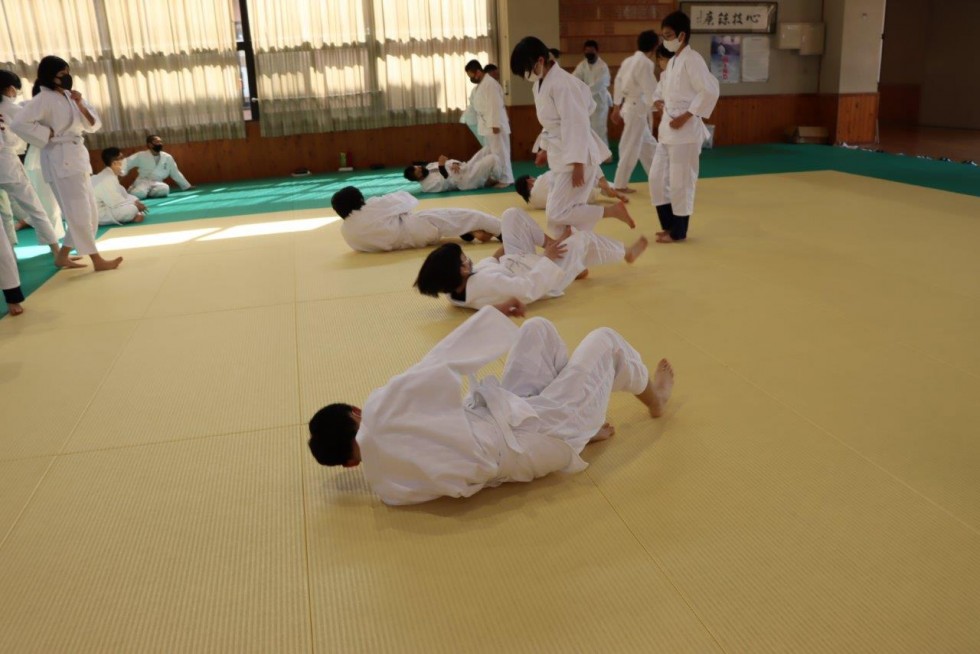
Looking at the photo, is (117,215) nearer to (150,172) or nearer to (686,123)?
(150,172)

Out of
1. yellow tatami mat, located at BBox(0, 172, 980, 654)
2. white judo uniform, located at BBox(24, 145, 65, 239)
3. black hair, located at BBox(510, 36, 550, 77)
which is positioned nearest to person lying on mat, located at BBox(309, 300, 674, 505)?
yellow tatami mat, located at BBox(0, 172, 980, 654)

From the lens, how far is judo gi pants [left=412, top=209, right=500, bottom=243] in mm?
5438

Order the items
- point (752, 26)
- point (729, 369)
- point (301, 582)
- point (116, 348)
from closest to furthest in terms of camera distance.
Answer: point (301, 582), point (729, 369), point (116, 348), point (752, 26)

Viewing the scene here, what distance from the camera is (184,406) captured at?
3.00 metres

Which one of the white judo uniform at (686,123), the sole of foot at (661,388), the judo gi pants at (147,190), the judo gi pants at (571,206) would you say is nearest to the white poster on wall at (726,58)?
the white judo uniform at (686,123)

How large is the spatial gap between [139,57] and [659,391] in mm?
8947

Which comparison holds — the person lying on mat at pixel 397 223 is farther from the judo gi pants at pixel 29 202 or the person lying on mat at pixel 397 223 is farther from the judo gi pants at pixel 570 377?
the judo gi pants at pixel 570 377

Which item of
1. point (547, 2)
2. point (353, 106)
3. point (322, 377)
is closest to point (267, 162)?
point (353, 106)

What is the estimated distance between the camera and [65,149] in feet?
16.1

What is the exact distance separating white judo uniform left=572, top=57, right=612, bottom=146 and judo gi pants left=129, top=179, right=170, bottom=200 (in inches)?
202

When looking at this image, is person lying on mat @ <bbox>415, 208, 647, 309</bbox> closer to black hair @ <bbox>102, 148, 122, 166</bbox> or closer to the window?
black hair @ <bbox>102, 148, 122, 166</bbox>

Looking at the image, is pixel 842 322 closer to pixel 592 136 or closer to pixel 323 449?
pixel 592 136

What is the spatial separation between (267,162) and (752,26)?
Result: 676 centimetres

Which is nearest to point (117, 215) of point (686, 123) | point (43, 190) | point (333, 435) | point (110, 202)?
point (110, 202)
